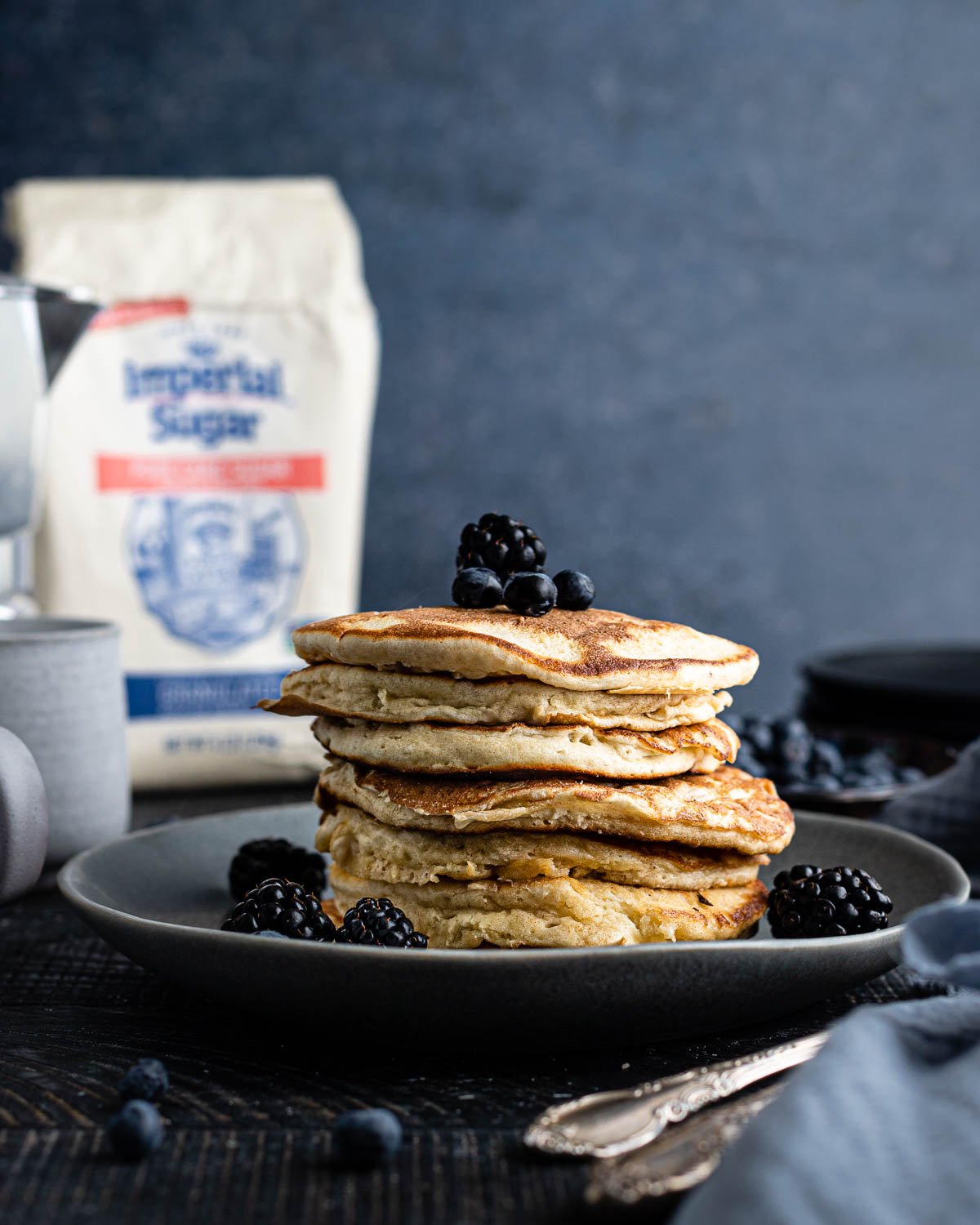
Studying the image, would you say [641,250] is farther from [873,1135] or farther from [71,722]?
[873,1135]

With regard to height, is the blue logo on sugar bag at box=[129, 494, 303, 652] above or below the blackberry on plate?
below

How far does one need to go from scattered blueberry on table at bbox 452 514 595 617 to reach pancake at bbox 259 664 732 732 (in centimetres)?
Result: 9

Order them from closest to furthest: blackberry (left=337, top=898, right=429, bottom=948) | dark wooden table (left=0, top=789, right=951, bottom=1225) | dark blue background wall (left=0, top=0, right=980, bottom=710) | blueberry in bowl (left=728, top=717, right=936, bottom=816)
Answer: dark wooden table (left=0, top=789, right=951, bottom=1225), blackberry (left=337, top=898, right=429, bottom=948), blueberry in bowl (left=728, top=717, right=936, bottom=816), dark blue background wall (left=0, top=0, right=980, bottom=710)

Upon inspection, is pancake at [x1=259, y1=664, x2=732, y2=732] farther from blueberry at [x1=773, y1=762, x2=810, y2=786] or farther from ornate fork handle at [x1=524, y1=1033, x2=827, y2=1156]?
blueberry at [x1=773, y1=762, x2=810, y2=786]

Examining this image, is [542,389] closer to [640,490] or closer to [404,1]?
[640,490]

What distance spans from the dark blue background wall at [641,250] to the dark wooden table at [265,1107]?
6.24 ft

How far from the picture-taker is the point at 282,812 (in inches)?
52.8

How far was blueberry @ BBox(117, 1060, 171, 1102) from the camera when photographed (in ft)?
2.51

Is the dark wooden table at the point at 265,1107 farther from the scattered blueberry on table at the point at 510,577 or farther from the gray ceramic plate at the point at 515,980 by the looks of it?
the scattered blueberry on table at the point at 510,577

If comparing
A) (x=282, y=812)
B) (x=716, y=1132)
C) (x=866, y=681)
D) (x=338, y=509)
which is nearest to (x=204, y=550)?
(x=338, y=509)

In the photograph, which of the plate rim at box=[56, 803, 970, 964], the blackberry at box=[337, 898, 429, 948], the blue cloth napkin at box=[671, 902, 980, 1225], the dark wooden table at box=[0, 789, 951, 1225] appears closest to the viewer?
the blue cloth napkin at box=[671, 902, 980, 1225]

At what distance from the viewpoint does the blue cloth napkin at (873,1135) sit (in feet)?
1.78

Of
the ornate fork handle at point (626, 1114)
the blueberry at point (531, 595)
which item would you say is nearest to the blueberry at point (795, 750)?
the blueberry at point (531, 595)

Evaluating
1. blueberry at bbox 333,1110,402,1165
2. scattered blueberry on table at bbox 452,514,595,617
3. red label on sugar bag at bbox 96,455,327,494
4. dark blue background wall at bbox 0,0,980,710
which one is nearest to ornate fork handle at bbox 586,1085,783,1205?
blueberry at bbox 333,1110,402,1165
